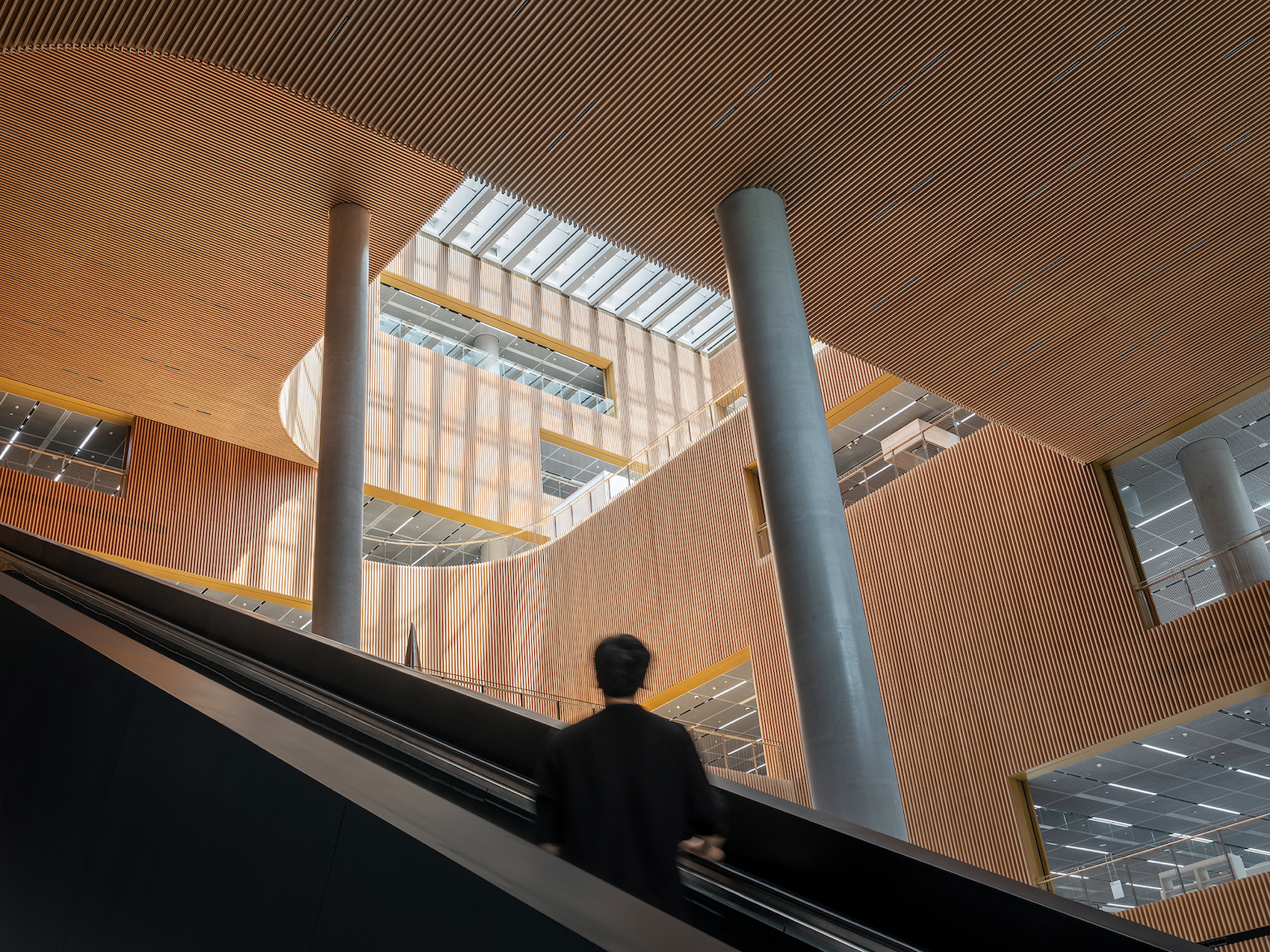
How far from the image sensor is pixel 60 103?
10469mm

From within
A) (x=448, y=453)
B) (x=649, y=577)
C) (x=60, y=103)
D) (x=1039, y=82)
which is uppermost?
(x=448, y=453)

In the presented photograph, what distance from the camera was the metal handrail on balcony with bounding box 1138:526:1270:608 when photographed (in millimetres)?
11305

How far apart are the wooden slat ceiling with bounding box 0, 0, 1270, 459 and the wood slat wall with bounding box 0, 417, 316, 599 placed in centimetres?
926

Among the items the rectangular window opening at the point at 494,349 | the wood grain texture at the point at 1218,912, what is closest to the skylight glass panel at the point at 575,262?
the rectangular window opening at the point at 494,349

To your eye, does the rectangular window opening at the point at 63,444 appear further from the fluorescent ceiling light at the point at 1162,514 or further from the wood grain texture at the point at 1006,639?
the fluorescent ceiling light at the point at 1162,514

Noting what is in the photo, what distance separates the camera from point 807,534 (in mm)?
7422

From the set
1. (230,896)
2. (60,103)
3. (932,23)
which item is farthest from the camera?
(60,103)

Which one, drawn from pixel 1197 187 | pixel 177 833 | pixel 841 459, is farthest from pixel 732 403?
pixel 177 833

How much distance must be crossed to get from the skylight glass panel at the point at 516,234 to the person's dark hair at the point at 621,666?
992 inches

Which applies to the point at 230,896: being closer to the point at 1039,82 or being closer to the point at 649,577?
the point at 1039,82

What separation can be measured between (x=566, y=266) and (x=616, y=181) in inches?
802

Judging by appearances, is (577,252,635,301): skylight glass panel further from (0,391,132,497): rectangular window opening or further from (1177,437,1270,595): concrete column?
(1177,437,1270,595): concrete column

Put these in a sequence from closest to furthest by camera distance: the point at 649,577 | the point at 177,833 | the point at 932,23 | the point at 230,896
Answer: the point at 230,896
the point at 177,833
the point at 932,23
the point at 649,577

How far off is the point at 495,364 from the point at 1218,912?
1946 cm
